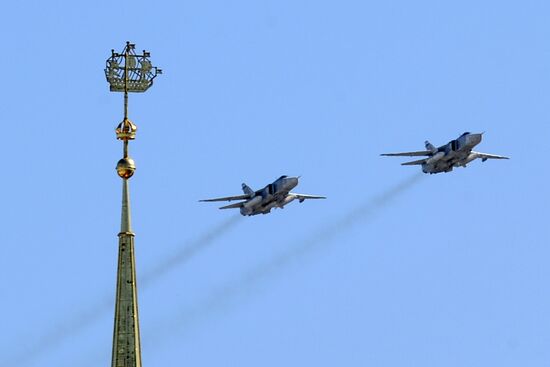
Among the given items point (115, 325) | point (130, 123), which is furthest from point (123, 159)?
point (115, 325)

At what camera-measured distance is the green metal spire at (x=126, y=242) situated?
139625 millimetres

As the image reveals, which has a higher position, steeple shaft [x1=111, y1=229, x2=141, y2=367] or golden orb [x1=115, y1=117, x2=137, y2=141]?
golden orb [x1=115, y1=117, x2=137, y2=141]

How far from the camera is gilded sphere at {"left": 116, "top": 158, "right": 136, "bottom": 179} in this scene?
144 meters

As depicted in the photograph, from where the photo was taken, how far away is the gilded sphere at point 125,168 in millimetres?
144125

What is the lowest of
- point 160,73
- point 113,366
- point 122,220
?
point 113,366

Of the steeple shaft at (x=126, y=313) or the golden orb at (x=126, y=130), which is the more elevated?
the golden orb at (x=126, y=130)

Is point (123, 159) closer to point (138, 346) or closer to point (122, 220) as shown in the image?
point (122, 220)

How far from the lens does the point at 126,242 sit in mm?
142750

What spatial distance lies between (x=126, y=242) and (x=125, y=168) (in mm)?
5137

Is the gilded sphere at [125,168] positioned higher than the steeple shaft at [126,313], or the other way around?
the gilded sphere at [125,168]

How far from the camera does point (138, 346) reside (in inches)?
5487

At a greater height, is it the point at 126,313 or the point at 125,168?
the point at 125,168

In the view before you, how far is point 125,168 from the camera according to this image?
14425 centimetres

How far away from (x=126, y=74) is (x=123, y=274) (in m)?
15.1
